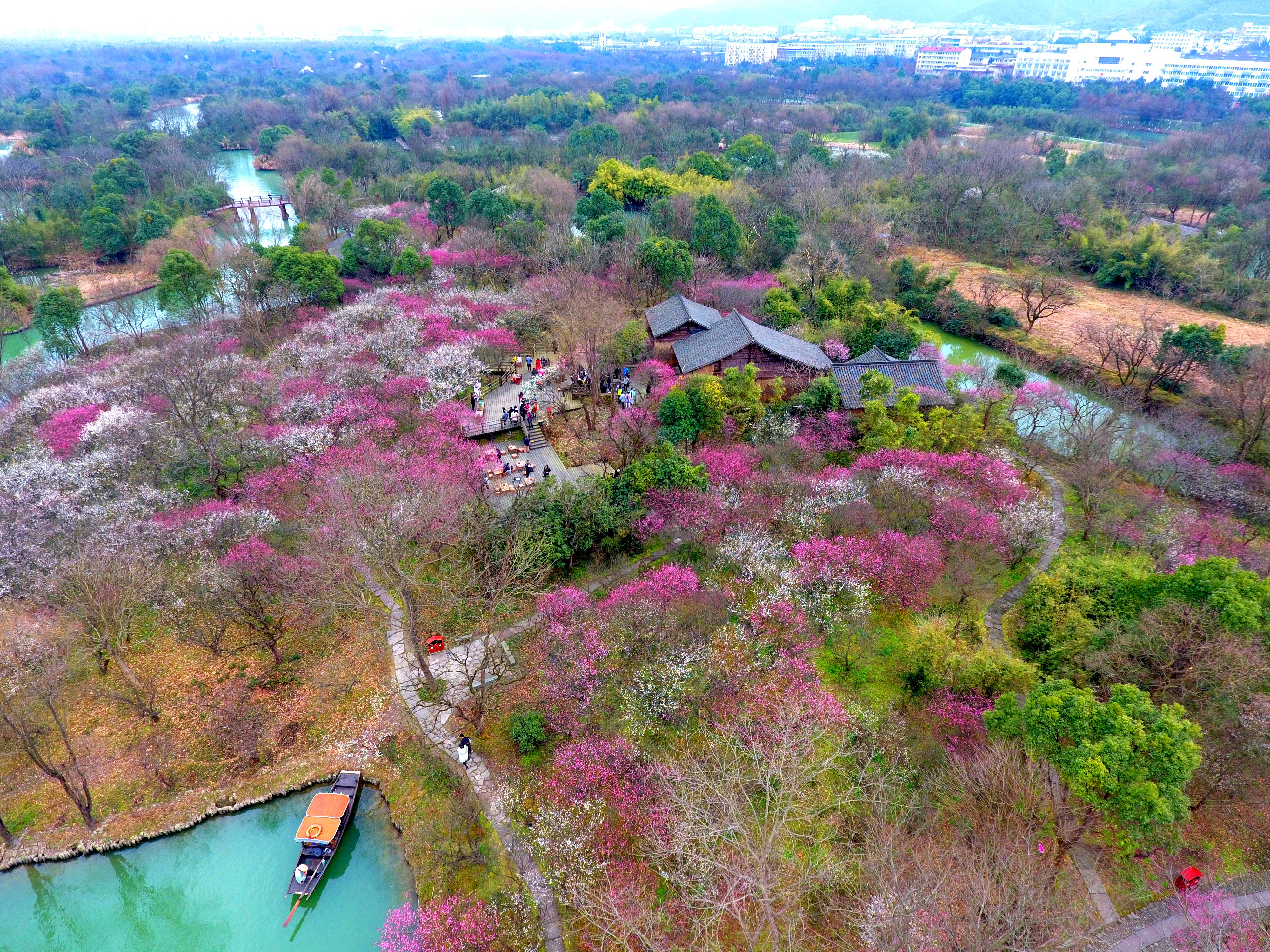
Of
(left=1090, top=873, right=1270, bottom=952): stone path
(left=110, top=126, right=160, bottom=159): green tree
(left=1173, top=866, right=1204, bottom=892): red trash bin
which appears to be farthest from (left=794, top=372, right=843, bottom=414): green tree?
(left=110, top=126, right=160, bottom=159): green tree

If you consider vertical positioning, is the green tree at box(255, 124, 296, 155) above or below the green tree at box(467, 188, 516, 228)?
above

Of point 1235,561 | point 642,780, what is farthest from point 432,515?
point 1235,561

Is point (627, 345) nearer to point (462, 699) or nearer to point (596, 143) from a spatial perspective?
point (462, 699)

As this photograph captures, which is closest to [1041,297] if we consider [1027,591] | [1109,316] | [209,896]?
[1109,316]

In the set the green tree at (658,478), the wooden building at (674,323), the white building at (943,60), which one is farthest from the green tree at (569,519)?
the white building at (943,60)

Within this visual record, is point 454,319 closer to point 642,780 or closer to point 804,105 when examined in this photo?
point 642,780

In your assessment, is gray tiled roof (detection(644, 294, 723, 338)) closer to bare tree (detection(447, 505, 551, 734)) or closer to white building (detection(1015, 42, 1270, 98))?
bare tree (detection(447, 505, 551, 734))
